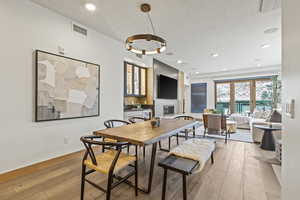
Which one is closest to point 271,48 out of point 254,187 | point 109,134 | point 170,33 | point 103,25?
point 170,33

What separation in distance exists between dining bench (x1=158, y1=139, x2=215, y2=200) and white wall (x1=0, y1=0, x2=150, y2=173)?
2.12 metres

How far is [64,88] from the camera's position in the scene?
270 cm

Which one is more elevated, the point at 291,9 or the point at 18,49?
the point at 18,49

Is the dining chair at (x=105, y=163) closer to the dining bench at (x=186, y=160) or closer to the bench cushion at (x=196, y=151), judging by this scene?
the dining bench at (x=186, y=160)

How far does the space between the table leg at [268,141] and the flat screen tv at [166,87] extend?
3423 millimetres

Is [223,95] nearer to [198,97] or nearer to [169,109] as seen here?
[198,97]

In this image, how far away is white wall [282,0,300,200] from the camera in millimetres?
772

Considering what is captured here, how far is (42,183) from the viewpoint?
2.00 m

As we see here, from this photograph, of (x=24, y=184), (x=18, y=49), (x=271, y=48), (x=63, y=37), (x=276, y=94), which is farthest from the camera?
(x=276, y=94)

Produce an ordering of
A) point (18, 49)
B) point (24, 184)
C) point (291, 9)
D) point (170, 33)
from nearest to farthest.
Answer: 1. point (291, 9)
2. point (24, 184)
3. point (18, 49)
4. point (170, 33)

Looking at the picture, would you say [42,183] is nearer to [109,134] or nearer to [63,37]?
[109,134]

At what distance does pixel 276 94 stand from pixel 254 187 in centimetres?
485

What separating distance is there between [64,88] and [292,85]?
124 inches

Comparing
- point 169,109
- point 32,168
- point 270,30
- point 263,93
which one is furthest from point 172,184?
point 263,93
